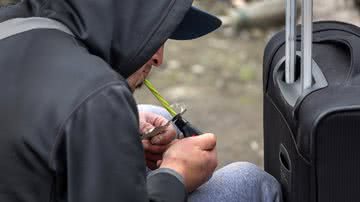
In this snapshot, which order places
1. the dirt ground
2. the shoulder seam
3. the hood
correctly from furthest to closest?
the dirt ground
the hood
the shoulder seam

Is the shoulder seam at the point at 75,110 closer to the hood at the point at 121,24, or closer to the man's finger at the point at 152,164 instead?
the hood at the point at 121,24

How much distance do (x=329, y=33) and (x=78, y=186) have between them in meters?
0.82

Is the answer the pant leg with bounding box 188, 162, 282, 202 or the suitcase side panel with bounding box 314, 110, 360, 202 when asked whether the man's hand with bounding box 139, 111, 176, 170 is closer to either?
the pant leg with bounding box 188, 162, 282, 202

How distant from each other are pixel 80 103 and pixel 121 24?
0.71ft

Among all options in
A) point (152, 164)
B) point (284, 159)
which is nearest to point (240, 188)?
point (284, 159)

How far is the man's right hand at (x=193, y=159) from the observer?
5.57 feet

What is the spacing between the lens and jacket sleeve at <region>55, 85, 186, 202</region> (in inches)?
56.9

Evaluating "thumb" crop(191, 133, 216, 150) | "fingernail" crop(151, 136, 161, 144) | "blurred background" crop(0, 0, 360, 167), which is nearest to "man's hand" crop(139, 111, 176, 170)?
"fingernail" crop(151, 136, 161, 144)

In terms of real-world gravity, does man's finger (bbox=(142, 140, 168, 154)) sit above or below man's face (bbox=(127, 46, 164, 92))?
below

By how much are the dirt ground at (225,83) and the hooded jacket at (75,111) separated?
2241mm

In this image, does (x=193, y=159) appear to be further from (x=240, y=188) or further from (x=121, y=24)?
(x=121, y=24)

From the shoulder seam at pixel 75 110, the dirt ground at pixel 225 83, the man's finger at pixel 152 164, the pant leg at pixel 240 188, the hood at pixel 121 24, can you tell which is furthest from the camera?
the dirt ground at pixel 225 83

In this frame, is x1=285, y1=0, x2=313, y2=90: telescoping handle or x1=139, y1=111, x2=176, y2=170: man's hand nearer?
x1=285, y1=0, x2=313, y2=90: telescoping handle

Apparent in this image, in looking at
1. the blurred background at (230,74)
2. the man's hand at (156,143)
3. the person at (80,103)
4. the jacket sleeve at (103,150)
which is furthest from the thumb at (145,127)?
the blurred background at (230,74)
